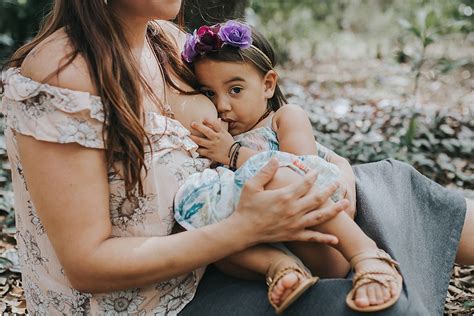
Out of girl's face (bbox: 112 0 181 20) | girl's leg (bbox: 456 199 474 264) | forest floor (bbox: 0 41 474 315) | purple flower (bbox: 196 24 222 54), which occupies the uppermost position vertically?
girl's face (bbox: 112 0 181 20)

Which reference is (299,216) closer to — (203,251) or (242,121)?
(203,251)

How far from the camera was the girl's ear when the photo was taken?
2.25m

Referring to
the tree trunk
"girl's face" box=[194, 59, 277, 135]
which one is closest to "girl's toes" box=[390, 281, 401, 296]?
"girl's face" box=[194, 59, 277, 135]

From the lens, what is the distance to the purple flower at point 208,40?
211cm

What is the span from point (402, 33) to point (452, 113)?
447 centimetres

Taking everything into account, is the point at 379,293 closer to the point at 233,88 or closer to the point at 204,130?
the point at 204,130

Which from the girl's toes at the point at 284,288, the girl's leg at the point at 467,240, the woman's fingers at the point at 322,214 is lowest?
the girl's leg at the point at 467,240

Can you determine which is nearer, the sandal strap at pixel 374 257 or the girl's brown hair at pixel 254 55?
the sandal strap at pixel 374 257

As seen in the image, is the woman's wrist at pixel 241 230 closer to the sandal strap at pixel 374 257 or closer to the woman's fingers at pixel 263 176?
the woman's fingers at pixel 263 176

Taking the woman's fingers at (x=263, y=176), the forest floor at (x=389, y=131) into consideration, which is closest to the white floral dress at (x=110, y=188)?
the woman's fingers at (x=263, y=176)

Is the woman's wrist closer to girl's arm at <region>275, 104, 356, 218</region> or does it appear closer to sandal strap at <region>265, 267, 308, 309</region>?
sandal strap at <region>265, 267, 308, 309</region>

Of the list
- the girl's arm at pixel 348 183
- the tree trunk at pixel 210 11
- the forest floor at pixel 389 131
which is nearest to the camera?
the girl's arm at pixel 348 183

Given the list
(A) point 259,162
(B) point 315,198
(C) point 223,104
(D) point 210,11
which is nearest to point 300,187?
(B) point 315,198

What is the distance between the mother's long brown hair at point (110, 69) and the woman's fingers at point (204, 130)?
0.34m
